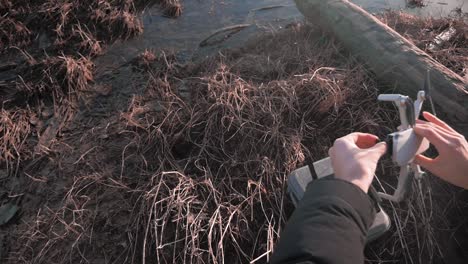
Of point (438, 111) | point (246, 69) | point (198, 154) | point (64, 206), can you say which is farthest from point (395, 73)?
point (64, 206)

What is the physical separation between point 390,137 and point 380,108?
150cm

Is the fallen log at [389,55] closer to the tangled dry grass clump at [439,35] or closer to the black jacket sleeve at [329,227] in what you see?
the tangled dry grass clump at [439,35]

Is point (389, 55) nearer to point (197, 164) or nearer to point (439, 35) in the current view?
point (439, 35)

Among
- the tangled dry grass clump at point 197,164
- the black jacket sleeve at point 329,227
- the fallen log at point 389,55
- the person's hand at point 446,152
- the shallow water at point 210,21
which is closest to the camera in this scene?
the black jacket sleeve at point 329,227

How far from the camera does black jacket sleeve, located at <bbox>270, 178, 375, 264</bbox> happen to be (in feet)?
3.61

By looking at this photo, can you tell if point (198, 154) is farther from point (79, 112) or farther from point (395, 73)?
point (395, 73)

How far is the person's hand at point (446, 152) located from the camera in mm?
1372

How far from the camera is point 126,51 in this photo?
145 inches

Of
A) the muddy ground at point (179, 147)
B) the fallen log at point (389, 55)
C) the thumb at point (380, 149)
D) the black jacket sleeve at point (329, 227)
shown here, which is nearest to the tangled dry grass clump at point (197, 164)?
the muddy ground at point (179, 147)

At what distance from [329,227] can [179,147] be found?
1.64 m

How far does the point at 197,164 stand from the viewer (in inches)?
95.8

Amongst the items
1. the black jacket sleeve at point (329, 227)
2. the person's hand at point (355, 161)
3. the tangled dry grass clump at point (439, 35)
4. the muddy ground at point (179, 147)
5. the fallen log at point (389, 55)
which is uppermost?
the person's hand at point (355, 161)

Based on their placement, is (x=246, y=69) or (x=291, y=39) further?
(x=291, y=39)

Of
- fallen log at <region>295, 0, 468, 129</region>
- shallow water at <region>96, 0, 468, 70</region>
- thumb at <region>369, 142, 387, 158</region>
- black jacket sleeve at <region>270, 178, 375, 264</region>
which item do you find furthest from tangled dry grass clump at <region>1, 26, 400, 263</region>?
thumb at <region>369, 142, 387, 158</region>
